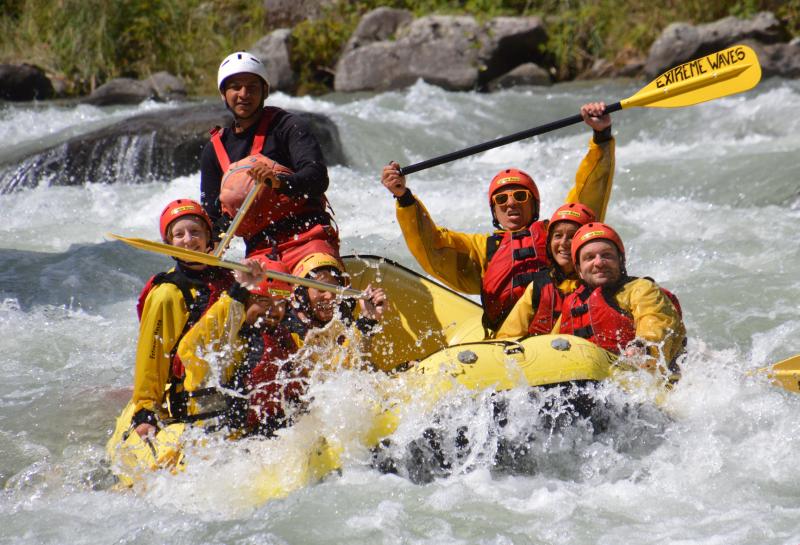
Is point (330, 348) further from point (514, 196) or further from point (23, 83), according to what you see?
point (23, 83)

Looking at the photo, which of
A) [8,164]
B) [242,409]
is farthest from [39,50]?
[242,409]

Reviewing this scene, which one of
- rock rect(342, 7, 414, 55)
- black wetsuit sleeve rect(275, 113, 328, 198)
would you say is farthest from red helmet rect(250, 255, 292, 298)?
rock rect(342, 7, 414, 55)

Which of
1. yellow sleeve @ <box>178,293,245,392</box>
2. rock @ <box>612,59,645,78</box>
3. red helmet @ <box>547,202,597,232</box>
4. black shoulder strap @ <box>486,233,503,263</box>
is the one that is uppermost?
rock @ <box>612,59,645,78</box>

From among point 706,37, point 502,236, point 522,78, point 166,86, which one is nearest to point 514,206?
point 502,236

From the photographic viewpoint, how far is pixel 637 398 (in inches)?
159

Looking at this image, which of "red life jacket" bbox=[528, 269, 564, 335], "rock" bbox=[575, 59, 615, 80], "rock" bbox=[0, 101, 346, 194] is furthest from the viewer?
"rock" bbox=[575, 59, 615, 80]

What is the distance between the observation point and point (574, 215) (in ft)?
14.9

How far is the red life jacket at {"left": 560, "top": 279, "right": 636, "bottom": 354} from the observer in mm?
4301

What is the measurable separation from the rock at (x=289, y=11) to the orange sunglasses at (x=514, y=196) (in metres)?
14.0

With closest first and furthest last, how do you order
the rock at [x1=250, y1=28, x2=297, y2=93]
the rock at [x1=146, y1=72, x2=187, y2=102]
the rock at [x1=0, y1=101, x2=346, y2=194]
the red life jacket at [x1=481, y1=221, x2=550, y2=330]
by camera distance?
the red life jacket at [x1=481, y1=221, x2=550, y2=330] → the rock at [x1=0, y1=101, x2=346, y2=194] → the rock at [x1=146, y1=72, x2=187, y2=102] → the rock at [x1=250, y1=28, x2=297, y2=93]

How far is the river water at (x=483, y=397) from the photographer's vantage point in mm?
3686

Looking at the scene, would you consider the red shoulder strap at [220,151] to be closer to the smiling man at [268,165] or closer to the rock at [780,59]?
the smiling man at [268,165]

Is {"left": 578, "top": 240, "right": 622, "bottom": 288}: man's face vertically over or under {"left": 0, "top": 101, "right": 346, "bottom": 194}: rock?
under

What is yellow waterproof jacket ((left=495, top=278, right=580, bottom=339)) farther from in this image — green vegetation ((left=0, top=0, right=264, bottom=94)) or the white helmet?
green vegetation ((left=0, top=0, right=264, bottom=94))
